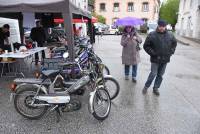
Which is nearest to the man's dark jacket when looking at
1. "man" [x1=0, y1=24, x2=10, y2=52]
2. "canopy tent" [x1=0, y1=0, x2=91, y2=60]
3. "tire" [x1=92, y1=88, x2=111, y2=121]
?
"tire" [x1=92, y1=88, x2=111, y2=121]

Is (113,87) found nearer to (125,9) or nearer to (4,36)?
(4,36)

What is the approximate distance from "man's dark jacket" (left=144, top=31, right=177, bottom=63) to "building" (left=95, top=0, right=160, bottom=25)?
1935 inches

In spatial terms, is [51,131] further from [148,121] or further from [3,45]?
[3,45]

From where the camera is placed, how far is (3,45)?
363 inches

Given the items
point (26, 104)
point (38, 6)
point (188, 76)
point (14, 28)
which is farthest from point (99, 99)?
point (14, 28)

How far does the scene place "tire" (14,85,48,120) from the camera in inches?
196

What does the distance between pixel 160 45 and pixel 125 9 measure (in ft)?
167

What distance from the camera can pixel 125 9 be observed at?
5572 centimetres

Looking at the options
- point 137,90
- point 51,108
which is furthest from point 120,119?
point 137,90

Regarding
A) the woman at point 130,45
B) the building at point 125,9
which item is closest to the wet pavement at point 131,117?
the woman at point 130,45

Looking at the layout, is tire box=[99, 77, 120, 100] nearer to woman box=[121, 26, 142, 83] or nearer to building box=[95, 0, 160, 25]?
woman box=[121, 26, 142, 83]

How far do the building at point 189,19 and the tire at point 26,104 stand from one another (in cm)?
2440

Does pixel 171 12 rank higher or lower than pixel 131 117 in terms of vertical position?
higher

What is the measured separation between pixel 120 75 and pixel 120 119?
3.98 meters
